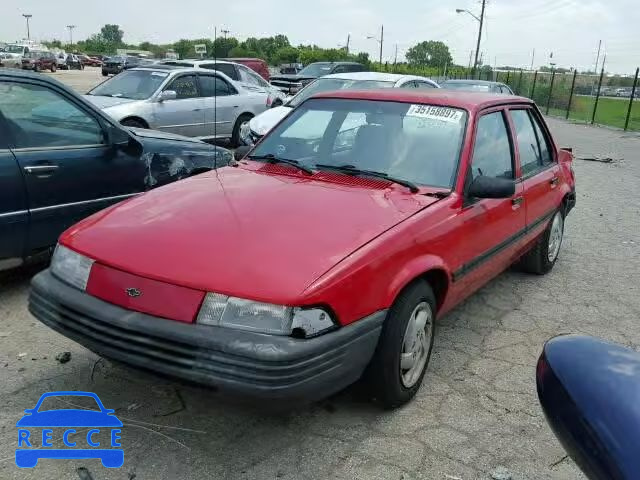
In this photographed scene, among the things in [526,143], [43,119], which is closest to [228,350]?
[43,119]

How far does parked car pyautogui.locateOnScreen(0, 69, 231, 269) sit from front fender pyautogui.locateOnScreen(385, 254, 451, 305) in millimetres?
2739

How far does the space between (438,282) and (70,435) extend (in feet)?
6.66

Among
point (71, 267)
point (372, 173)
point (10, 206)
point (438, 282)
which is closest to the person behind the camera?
point (71, 267)

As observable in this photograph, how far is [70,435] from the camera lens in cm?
278

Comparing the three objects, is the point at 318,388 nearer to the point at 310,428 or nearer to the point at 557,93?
the point at 310,428

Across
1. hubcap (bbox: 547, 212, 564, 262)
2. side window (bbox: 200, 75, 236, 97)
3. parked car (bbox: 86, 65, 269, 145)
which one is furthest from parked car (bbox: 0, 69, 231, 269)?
side window (bbox: 200, 75, 236, 97)

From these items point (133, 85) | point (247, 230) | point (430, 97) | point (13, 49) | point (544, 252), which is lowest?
point (544, 252)

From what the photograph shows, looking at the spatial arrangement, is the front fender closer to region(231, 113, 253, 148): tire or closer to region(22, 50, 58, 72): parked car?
region(231, 113, 253, 148): tire

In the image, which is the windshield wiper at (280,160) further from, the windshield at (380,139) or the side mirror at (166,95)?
the side mirror at (166,95)

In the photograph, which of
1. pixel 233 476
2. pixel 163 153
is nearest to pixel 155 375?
pixel 233 476

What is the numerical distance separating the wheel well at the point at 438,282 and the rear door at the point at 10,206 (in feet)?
9.16

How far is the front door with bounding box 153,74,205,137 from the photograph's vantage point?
985 centimetres

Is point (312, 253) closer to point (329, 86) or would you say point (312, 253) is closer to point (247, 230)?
point (247, 230)

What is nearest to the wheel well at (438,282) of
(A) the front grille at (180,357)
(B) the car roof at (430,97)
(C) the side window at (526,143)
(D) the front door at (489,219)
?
(D) the front door at (489,219)
